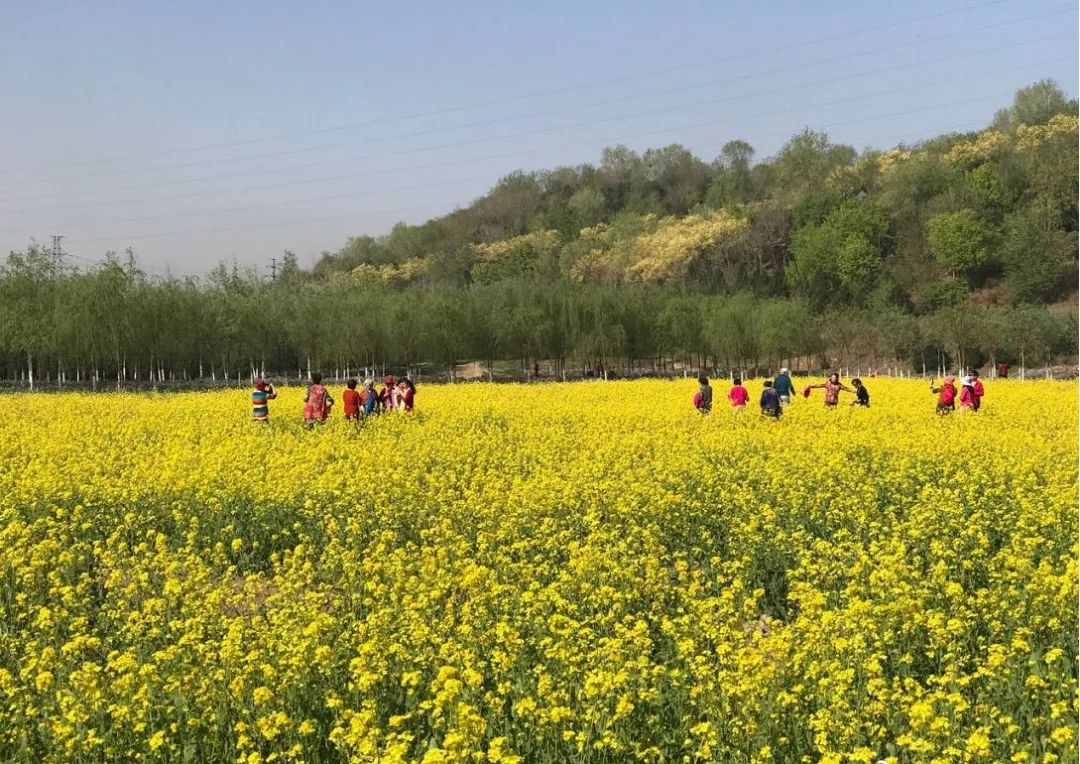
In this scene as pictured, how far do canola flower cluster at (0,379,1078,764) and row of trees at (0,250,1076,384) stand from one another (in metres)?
37.8

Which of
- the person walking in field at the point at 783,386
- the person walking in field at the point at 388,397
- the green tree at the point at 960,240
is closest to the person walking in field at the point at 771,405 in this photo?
the person walking in field at the point at 783,386

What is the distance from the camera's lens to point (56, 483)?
11656 mm

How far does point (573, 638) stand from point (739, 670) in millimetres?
1305

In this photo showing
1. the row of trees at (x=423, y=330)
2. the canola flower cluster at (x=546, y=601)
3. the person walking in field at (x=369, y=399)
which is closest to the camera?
the canola flower cluster at (x=546, y=601)

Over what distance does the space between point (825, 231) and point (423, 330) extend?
5975 cm

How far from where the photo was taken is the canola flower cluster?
4.76 metres

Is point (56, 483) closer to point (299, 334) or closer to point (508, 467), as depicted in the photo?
point (508, 467)

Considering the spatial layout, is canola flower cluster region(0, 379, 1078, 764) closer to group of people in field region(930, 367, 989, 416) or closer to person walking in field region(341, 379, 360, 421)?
person walking in field region(341, 379, 360, 421)

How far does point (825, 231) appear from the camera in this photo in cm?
10150

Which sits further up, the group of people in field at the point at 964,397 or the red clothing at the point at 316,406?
the red clothing at the point at 316,406

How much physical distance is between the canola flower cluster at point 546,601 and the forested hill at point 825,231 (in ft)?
265

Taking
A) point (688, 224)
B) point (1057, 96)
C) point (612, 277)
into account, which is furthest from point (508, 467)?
point (1057, 96)

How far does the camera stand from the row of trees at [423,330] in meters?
49.1

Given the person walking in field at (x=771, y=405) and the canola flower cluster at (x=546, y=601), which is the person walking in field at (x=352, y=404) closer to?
the canola flower cluster at (x=546, y=601)
